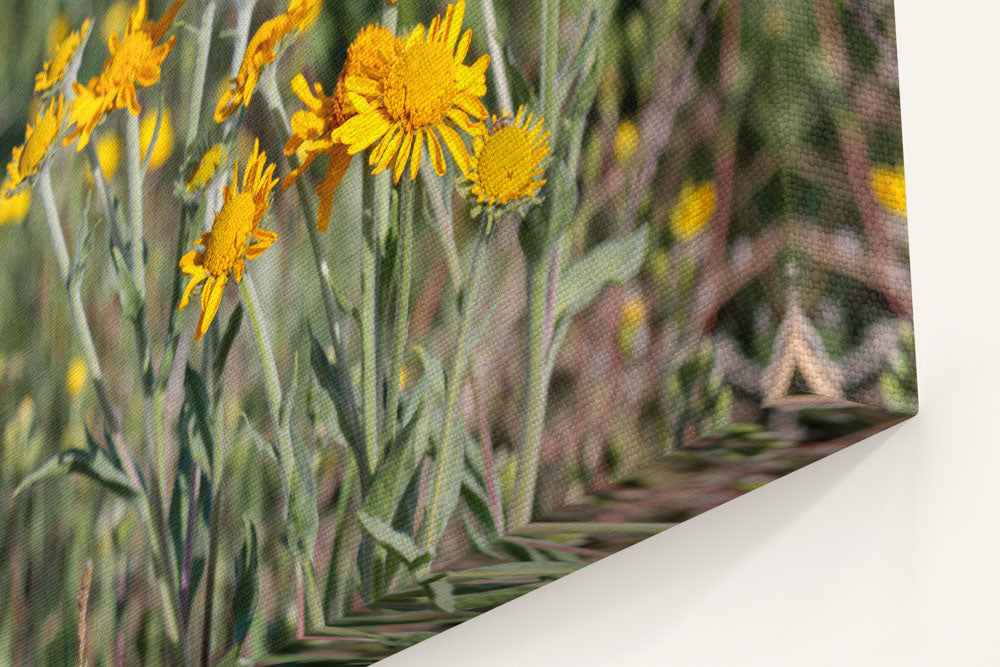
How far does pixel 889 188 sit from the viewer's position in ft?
1.71

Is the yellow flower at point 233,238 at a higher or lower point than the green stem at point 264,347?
higher

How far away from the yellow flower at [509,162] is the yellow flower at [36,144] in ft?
1.57

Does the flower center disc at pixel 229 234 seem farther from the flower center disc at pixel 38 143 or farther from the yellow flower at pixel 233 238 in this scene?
the flower center disc at pixel 38 143

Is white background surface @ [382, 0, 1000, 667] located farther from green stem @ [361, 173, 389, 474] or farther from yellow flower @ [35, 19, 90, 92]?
yellow flower @ [35, 19, 90, 92]

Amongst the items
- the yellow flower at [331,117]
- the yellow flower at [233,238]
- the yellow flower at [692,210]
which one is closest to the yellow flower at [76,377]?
the yellow flower at [233,238]

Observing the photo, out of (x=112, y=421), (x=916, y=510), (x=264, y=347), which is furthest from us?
(x=112, y=421)

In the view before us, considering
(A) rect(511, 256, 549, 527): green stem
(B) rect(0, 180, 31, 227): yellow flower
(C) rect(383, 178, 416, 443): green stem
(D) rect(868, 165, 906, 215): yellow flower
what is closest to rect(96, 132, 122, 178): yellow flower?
(B) rect(0, 180, 31, 227): yellow flower

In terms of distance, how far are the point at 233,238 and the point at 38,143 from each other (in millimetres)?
318

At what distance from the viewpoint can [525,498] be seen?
1.87 feet

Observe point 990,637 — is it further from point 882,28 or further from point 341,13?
point 341,13

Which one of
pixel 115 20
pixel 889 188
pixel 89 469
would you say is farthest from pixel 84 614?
pixel 889 188

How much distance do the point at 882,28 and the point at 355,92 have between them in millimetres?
292

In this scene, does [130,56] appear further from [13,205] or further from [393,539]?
[393,539]

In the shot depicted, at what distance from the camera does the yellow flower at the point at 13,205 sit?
3.19ft
